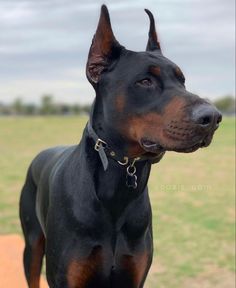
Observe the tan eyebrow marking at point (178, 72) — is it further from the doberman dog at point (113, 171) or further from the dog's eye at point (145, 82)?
the dog's eye at point (145, 82)

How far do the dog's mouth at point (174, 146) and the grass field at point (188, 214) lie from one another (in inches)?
124

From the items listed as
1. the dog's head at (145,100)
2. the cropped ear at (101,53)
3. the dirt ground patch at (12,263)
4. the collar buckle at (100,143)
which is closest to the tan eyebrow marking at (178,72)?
the dog's head at (145,100)

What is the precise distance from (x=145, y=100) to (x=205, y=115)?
0.37m

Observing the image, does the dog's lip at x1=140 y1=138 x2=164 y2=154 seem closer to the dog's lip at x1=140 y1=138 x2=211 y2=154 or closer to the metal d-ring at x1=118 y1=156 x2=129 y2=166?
the dog's lip at x1=140 y1=138 x2=211 y2=154

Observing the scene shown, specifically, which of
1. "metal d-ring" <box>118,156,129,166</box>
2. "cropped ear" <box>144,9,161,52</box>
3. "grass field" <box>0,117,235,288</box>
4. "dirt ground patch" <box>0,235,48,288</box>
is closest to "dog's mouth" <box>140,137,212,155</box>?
"metal d-ring" <box>118,156,129,166</box>

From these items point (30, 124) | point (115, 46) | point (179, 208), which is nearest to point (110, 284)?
point (115, 46)

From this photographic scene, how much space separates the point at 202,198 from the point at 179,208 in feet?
3.47

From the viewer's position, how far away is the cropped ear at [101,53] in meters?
2.95

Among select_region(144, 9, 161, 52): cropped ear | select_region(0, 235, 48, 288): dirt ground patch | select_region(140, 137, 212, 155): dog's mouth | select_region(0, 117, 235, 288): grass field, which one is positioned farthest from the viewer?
select_region(0, 117, 235, 288): grass field

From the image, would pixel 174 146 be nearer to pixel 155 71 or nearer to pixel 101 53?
Result: pixel 155 71

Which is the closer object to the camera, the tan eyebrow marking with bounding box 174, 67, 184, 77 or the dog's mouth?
the dog's mouth

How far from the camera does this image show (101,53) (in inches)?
117

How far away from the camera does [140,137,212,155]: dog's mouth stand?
8.53ft

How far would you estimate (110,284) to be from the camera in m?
3.10
